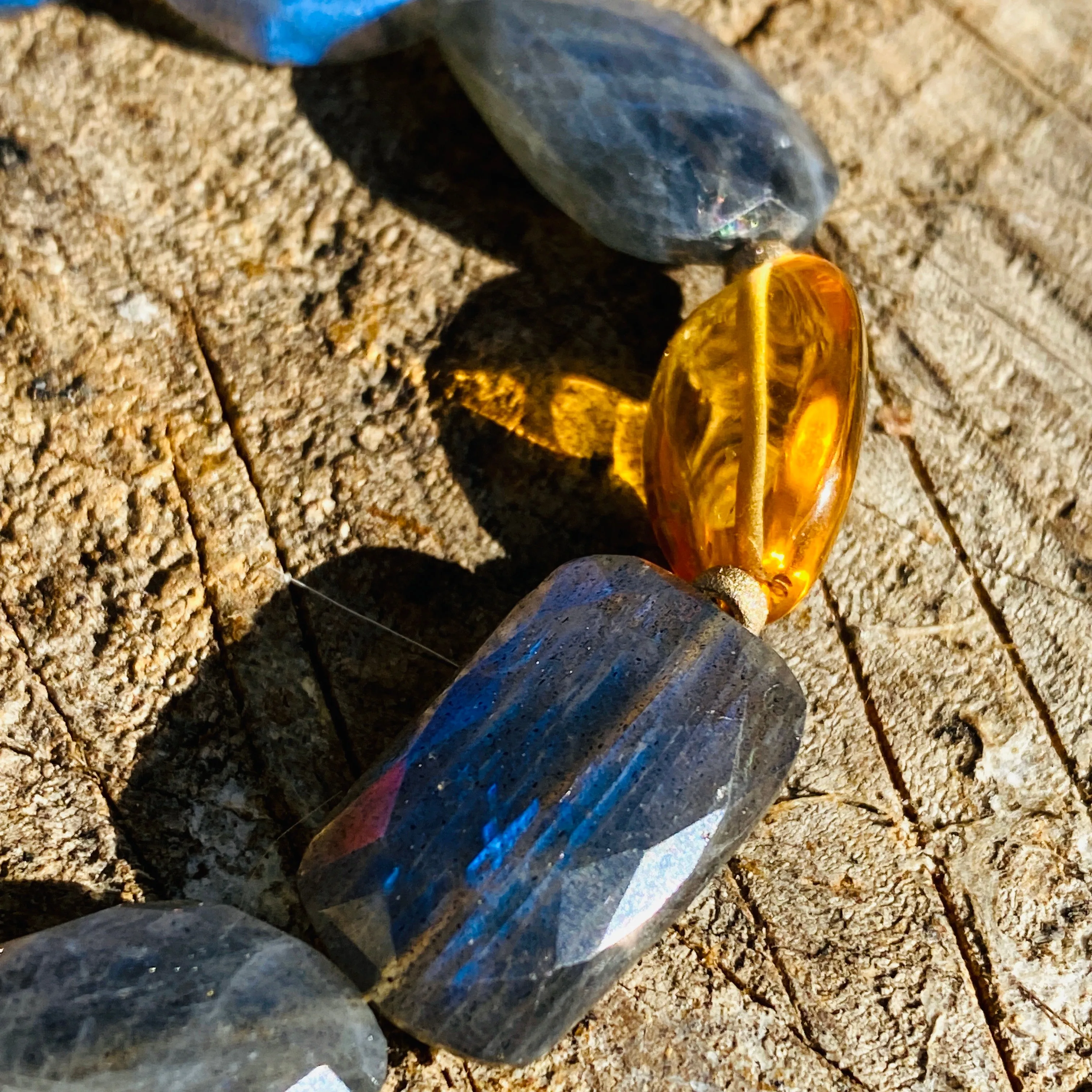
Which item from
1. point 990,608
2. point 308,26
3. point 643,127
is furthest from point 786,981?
point 308,26

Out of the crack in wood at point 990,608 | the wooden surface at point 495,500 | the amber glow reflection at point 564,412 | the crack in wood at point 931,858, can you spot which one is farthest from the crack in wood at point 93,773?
the crack in wood at point 990,608

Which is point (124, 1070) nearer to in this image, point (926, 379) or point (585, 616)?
point (585, 616)

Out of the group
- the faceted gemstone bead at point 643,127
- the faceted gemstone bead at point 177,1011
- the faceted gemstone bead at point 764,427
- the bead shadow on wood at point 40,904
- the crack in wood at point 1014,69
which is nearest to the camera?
the faceted gemstone bead at point 177,1011

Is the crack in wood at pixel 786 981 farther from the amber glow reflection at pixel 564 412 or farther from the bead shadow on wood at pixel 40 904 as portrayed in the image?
the bead shadow on wood at pixel 40 904

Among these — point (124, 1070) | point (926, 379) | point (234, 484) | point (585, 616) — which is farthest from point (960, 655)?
point (124, 1070)

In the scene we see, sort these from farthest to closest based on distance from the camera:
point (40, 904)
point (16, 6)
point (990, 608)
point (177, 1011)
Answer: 1. point (16, 6)
2. point (990, 608)
3. point (40, 904)
4. point (177, 1011)

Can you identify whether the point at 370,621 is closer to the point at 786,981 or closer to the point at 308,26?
the point at 786,981

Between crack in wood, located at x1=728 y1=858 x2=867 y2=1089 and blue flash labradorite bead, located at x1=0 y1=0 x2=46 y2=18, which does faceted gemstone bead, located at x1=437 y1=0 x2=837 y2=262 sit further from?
crack in wood, located at x1=728 y1=858 x2=867 y2=1089
